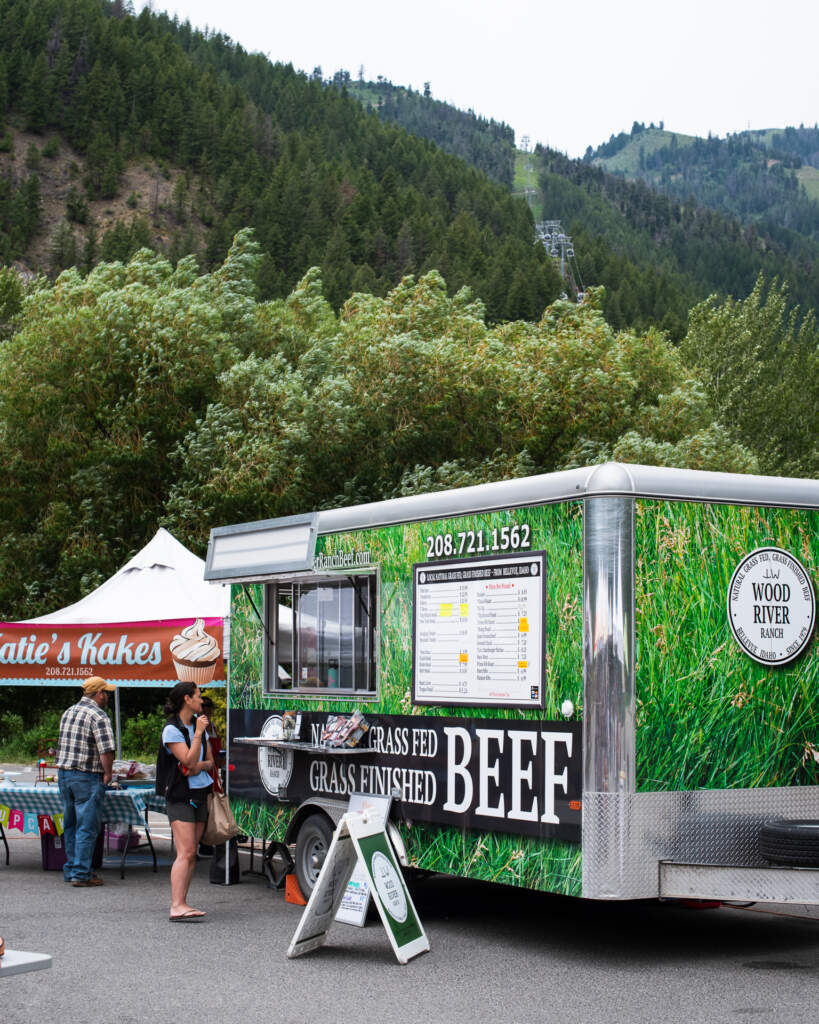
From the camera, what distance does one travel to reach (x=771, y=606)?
7820mm

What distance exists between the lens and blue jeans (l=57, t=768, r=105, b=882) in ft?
35.4

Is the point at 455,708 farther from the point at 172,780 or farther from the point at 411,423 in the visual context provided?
the point at 411,423

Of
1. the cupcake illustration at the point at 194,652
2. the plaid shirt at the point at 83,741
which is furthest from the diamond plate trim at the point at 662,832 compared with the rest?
the cupcake illustration at the point at 194,652

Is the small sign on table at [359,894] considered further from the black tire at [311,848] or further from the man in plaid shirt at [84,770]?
the man in plaid shirt at [84,770]

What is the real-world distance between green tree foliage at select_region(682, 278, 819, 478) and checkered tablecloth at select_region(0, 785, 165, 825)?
32.8 meters

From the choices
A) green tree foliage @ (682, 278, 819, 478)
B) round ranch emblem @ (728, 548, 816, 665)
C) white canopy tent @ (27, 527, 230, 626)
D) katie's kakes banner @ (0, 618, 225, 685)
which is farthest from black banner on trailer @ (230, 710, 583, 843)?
green tree foliage @ (682, 278, 819, 478)

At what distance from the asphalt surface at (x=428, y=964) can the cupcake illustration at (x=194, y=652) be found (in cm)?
222

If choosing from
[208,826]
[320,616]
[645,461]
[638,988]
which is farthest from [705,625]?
[645,461]

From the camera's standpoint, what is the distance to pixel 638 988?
278 inches

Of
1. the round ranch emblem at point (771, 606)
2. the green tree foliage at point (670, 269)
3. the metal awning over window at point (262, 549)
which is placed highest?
the green tree foliage at point (670, 269)

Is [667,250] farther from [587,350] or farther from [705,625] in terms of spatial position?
[705,625]

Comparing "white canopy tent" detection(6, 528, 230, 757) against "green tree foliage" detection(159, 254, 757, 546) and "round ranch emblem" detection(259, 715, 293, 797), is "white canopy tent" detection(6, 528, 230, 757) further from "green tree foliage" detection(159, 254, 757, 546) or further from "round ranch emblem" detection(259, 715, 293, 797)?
"green tree foliage" detection(159, 254, 757, 546)

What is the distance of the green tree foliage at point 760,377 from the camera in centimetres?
4422

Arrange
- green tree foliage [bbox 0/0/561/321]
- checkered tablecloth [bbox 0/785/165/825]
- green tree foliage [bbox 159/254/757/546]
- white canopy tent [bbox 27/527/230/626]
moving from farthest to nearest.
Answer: green tree foliage [bbox 0/0/561/321] < green tree foliage [bbox 159/254/757/546] < white canopy tent [bbox 27/527/230/626] < checkered tablecloth [bbox 0/785/165/825]
